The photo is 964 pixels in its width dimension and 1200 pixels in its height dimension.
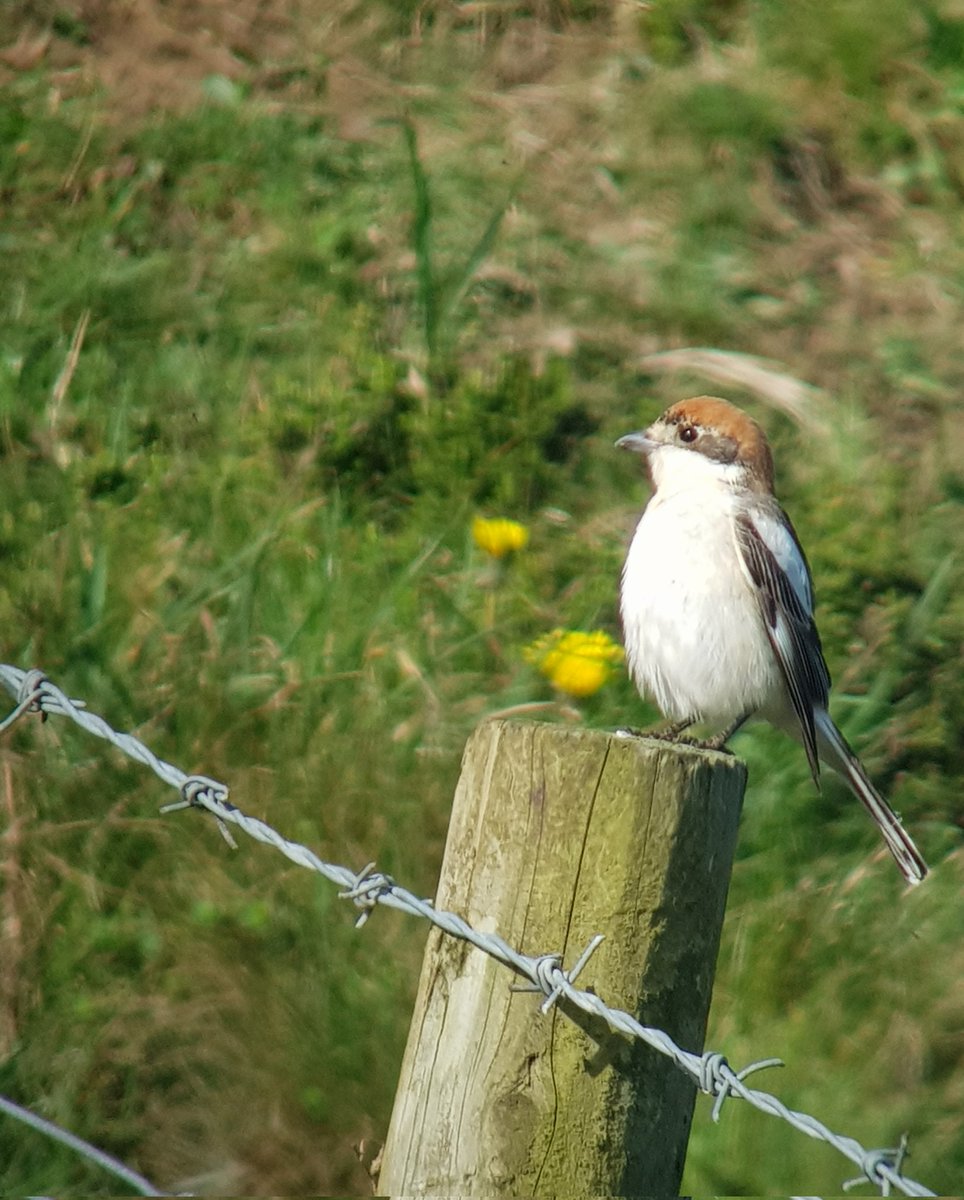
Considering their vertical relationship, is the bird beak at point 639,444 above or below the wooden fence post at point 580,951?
below

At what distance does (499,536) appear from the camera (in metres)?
5.15

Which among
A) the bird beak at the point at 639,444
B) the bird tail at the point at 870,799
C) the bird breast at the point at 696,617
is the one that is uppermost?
the bird beak at the point at 639,444

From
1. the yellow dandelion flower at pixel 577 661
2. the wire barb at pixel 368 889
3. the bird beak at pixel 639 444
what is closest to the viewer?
the wire barb at pixel 368 889

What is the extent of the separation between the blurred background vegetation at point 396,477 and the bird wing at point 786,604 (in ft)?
1.52

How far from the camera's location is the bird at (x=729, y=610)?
433cm

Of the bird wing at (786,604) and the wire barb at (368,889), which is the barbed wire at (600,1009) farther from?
the bird wing at (786,604)

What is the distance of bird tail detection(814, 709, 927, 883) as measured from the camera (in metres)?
4.38

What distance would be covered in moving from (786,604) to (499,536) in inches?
40.1

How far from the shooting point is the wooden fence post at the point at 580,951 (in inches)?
88.6

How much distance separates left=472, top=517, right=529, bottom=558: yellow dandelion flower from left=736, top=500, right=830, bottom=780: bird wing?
0.87 m

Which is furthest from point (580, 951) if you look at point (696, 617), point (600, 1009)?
point (696, 617)

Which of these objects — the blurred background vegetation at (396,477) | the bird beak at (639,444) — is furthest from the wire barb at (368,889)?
the bird beak at (639,444)

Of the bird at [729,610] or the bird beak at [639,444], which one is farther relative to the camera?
the bird beak at [639,444]

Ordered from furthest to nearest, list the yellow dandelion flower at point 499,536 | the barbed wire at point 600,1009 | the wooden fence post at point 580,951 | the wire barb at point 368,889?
1. the yellow dandelion flower at point 499,536
2. the wire barb at point 368,889
3. the wooden fence post at point 580,951
4. the barbed wire at point 600,1009
